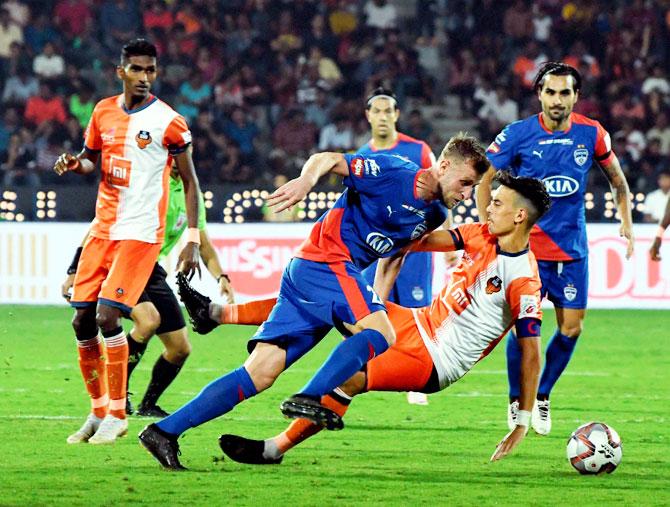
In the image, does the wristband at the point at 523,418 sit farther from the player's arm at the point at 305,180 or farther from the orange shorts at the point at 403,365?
the player's arm at the point at 305,180

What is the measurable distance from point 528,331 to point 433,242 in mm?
672

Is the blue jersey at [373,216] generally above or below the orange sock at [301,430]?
above

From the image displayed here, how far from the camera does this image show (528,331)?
6.66m

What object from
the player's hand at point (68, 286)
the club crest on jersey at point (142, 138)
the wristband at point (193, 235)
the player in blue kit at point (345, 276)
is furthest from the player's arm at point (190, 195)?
the player's hand at point (68, 286)

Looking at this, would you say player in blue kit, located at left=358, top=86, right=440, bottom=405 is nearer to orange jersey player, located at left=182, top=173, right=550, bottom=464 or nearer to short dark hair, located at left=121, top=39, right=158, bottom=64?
short dark hair, located at left=121, top=39, right=158, bottom=64

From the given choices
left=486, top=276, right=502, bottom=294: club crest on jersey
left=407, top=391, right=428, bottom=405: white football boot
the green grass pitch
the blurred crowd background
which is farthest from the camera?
the blurred crowd background

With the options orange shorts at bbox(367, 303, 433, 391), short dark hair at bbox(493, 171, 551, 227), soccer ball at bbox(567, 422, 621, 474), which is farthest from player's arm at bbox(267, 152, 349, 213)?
soccer ball at bbox(567, 422, 621, 474)

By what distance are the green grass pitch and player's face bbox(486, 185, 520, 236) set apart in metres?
1.15

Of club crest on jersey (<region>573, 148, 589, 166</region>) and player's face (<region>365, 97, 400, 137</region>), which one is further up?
player's face (<region>365, 97, 400, 137</region>)

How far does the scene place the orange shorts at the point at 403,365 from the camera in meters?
6.56

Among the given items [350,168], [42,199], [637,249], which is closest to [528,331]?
[350,168]

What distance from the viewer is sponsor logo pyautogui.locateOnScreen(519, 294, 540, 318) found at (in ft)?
21.9

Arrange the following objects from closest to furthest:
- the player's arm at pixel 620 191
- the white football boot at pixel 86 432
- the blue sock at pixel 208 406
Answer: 1. the blue sock at pixel 208 406
2. the white football boot at pixel 86 432
3. the player's arm at pixel 620 191

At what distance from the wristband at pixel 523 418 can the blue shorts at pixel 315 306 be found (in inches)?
32.7
